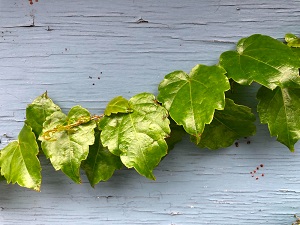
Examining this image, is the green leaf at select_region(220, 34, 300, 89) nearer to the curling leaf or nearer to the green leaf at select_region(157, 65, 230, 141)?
the green leaf at select_region(157, 65, 230, 141)

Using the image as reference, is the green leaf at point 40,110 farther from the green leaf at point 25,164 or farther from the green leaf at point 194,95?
the green leaf at point 194,95

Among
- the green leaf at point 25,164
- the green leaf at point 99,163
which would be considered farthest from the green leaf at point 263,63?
the green leaf at point 25,164

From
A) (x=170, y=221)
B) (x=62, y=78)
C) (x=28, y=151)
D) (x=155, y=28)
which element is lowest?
(x=170, y=221)

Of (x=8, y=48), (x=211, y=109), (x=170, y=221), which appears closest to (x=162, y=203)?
(x=170, y=221)

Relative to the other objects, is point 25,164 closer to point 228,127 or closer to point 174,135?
point 174,135

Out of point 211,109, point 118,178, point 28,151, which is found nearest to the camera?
point 211,109

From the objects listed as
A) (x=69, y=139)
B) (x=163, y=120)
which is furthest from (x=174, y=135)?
(x=69, y=139)

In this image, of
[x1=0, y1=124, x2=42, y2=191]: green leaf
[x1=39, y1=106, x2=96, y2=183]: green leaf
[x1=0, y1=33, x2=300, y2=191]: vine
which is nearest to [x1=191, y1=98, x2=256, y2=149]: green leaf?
[x1=0, y1=33, x2=300, y2=191]: vine

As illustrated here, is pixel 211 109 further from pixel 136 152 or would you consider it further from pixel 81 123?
pixel 81 123
